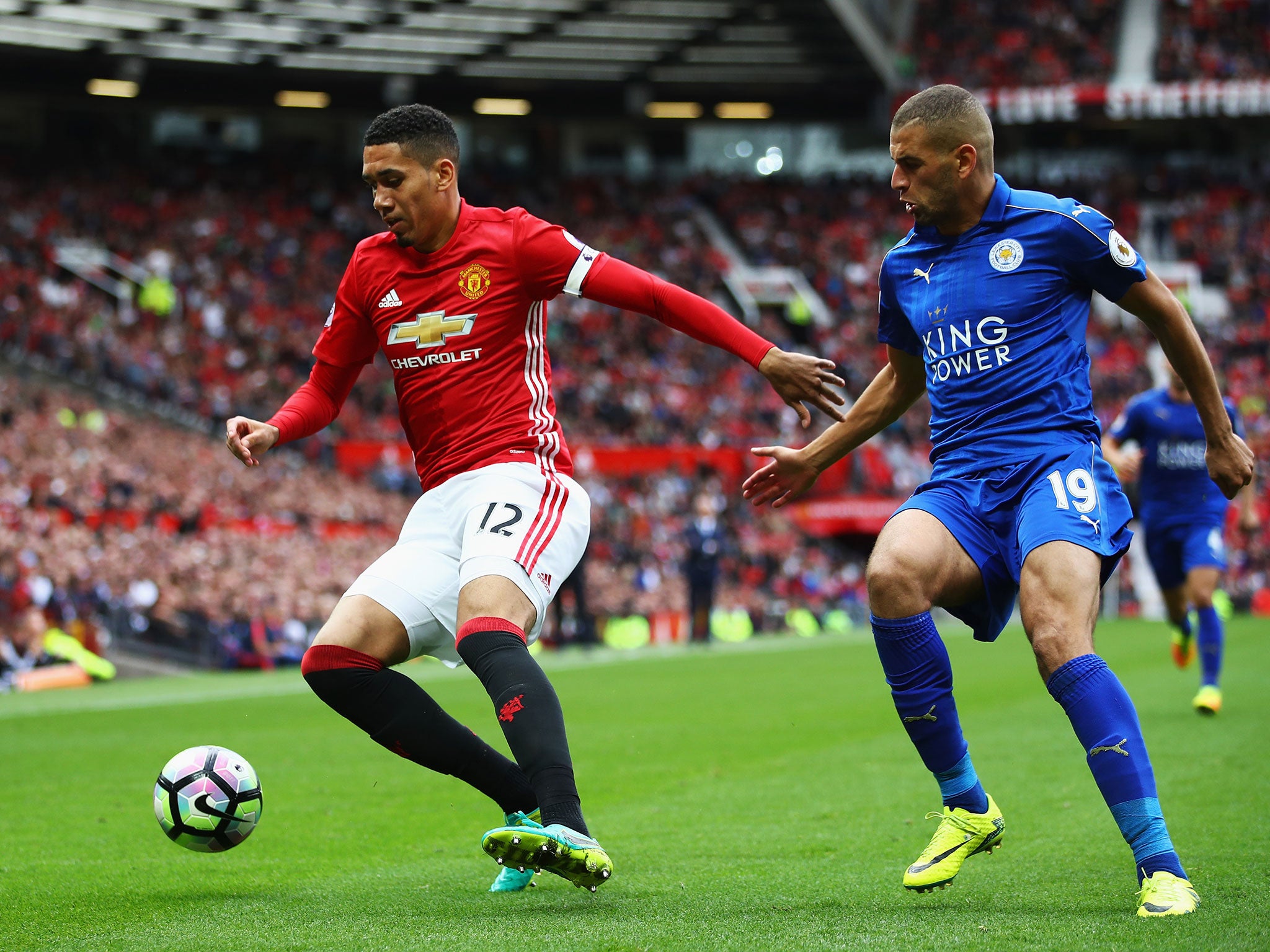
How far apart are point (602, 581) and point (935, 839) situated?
20745mm

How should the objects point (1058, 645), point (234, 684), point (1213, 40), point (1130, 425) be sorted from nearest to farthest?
point (1058, 645) < point (1130, 425) < point (234, 684) < point (1213, 40)

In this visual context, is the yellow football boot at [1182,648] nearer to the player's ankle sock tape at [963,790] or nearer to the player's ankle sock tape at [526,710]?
the player's ankle sock tape at [963,790]

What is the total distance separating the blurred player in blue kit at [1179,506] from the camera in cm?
988

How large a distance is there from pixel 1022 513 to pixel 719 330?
42.2 inches

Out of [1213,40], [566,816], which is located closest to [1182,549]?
[566,816]

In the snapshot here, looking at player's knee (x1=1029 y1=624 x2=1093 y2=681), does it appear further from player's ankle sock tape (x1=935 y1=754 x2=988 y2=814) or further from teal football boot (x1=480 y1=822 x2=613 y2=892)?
teal football boot (x1=480 y1=822 x2=613 y2=892)

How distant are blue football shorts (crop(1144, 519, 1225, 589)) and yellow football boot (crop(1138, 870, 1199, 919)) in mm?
6740

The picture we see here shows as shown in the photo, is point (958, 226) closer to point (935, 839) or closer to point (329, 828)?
point (935, 839)

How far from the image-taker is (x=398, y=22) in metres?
34.1

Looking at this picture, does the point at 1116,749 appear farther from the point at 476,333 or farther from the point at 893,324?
the point at 476,333

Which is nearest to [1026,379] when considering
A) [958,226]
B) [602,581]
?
[958,226]

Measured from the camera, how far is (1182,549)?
10.1 m

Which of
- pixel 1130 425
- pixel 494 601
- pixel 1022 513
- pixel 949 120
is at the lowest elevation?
pixel 1130 425

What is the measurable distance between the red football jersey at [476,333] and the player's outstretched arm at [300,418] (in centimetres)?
37
